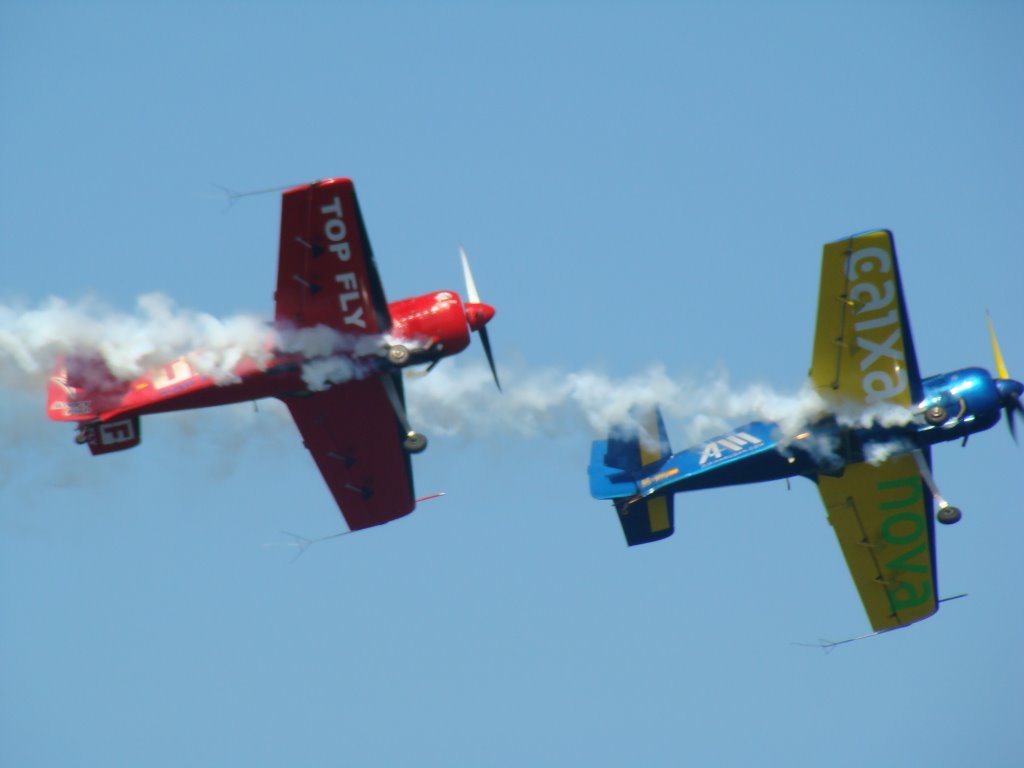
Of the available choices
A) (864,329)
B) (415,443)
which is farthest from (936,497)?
(415,443)

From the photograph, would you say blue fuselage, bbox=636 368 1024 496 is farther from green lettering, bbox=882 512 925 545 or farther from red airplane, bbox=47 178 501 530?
red airplane, bbox=47 178 501 530

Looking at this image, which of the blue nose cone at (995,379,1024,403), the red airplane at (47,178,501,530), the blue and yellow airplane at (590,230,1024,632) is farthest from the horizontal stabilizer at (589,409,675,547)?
the blue nose cone at (995,379,1024,403)

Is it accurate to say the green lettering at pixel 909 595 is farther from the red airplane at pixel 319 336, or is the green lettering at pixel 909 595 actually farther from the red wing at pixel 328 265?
the red wing at pixel 328 265

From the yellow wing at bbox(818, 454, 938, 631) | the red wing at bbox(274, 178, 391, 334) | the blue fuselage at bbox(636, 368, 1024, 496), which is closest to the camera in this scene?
the red wing at bbox(274, 178, 391, 334)

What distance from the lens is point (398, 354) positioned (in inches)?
923

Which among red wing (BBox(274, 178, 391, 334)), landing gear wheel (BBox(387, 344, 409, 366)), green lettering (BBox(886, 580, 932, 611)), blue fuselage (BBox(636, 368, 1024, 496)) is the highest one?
red wing (BBox(274, 178, 391, 334))

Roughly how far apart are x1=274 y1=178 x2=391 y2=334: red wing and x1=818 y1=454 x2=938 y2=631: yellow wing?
7156 millimetres

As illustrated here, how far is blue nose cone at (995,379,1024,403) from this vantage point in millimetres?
24453

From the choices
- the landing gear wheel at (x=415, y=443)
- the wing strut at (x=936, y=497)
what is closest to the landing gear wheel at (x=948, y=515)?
Result: the wing strut at (x=936, y=497)

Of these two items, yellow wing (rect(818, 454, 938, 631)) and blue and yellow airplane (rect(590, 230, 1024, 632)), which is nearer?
blue and yellow airplane (rect(590, 230, 1024, 632))

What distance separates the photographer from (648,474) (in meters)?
25.8

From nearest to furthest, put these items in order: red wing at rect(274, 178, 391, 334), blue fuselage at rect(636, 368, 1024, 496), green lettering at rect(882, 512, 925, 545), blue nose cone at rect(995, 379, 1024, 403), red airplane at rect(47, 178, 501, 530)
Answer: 1. red wing at rect(274, 178, 391, 334)
2. red airplane at rect(47, 178, 501, 530)
3. blue fuselage at rect(636, 368, 1024, 496)
4. blue nose cone at rect(995, 379, 1024, 403)
5. green lettering at rect(882, 512, 925, 545)

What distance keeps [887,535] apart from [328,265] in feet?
29.8

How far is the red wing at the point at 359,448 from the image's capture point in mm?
24734
